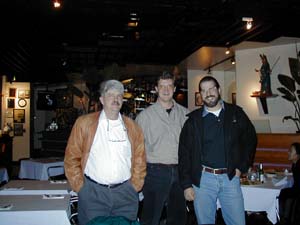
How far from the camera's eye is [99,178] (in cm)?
248

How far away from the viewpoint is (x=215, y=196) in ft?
8.96

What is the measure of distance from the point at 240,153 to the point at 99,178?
108 centimetres

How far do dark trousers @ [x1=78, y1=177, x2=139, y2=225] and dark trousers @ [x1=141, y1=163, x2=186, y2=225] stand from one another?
404mm

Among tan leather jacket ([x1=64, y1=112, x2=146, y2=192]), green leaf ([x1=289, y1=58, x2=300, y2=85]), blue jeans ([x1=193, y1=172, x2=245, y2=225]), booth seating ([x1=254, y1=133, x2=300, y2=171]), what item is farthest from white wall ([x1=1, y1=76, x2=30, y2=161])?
blue jeans ([x1=193, y1=172, x2=245, y2=225])

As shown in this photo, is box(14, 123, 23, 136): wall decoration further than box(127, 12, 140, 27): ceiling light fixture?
Yes

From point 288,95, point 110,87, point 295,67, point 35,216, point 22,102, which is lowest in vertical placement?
point 35,216

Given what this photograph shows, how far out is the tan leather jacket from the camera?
8.27 ft

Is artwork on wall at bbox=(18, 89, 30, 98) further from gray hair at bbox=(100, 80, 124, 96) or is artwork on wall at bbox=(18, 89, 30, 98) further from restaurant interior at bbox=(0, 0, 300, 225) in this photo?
gray hair at bbox=(100, 80, 124, 96)

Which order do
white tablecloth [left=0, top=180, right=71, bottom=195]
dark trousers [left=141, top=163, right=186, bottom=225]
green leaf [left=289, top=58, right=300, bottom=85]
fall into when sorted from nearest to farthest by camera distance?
dark trousers [left=141, top=163, right=186, bottom=225], white tablecloth [left=0, top=180, right=71, bottom=195], green leaf [left=289, top=58, right=300, bottom=85]

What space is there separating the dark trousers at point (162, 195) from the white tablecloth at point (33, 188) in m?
0.76

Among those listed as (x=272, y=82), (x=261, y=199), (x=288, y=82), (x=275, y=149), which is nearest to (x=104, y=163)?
(x=261, y=199)

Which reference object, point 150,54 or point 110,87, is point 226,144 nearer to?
point 110,87

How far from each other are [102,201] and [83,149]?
38 cm

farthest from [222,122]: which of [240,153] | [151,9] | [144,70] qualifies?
[144,70]
